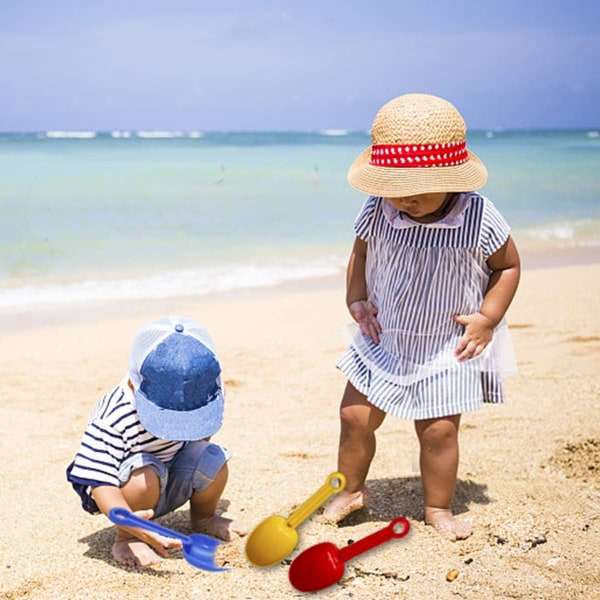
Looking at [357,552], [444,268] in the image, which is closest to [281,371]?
[444,268]

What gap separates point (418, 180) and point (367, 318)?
48 cm

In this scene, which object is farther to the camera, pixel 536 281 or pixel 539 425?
pixel 536 281

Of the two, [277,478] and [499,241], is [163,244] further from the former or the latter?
[499,241]

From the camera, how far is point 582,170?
60.0ft

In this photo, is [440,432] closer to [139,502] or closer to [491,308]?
[491,308]

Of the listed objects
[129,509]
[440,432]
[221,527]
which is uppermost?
[440,432]

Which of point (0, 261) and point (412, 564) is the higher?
point (0, 261)

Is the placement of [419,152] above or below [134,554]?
above

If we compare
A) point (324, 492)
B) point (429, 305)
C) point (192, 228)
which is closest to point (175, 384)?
point (324, 492)

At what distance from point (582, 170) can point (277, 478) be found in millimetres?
16762

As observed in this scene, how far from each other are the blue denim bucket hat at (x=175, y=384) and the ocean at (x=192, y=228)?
367 centimetres

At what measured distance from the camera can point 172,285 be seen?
6484mm

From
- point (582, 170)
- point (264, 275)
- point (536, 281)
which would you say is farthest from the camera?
point (582, 170)

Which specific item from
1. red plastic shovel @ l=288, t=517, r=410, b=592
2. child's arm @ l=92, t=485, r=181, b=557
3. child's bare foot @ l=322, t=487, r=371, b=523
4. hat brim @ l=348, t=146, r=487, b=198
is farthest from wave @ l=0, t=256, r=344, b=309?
red plastic shovel @ l=288, t=517, r=410, b=592
